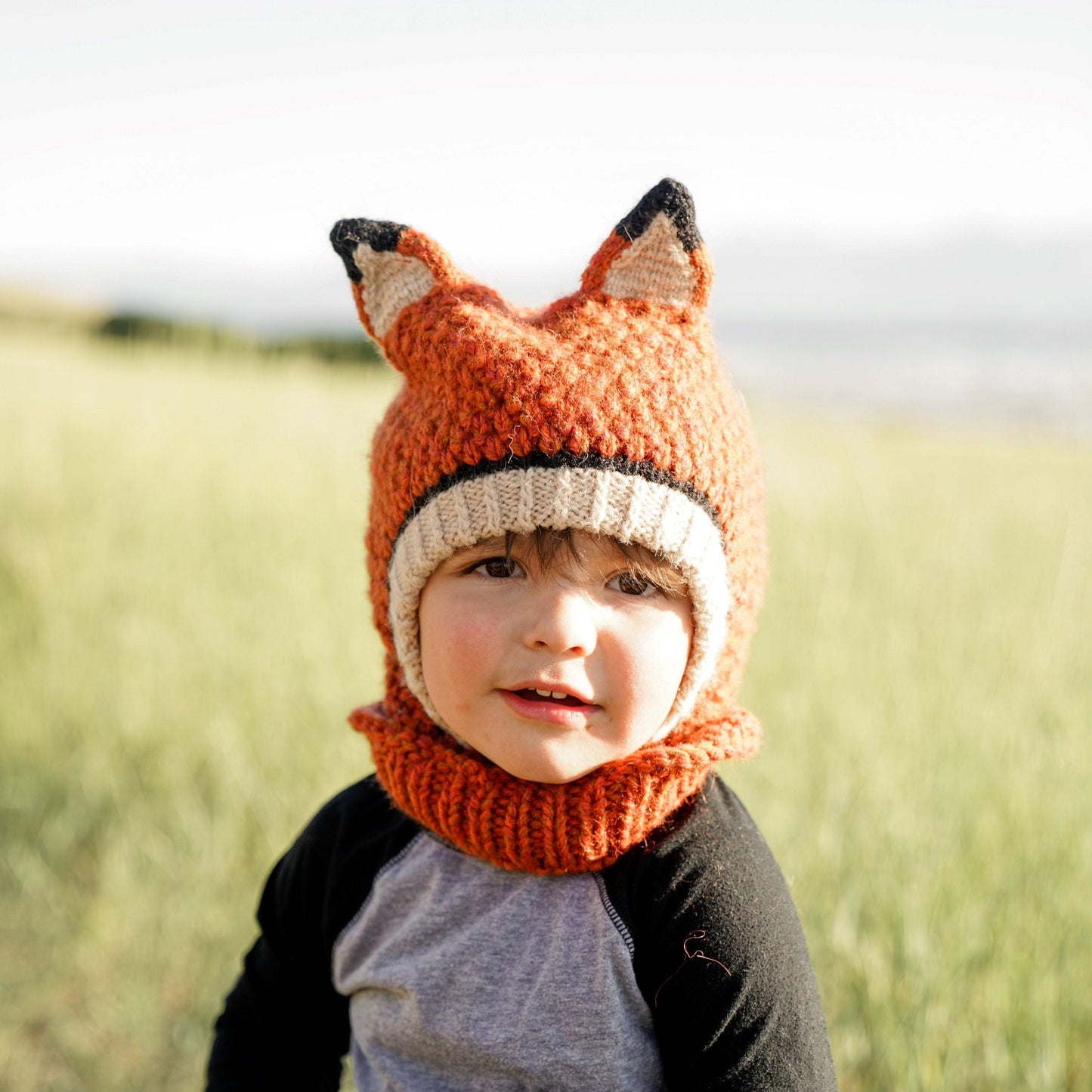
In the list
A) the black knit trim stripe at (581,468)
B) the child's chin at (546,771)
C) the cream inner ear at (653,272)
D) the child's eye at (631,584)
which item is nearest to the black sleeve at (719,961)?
the child's chin at (546,771)

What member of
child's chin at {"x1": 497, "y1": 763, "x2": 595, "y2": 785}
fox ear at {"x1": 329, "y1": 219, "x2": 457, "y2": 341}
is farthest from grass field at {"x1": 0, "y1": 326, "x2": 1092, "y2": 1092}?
fox ear at {"x1": 329, "y1": 219, "x2": 457, "y2": 341}

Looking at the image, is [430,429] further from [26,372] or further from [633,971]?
[26,372]

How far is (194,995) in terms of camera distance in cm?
271

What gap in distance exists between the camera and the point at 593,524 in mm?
1299

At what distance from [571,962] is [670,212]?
3.15 feet

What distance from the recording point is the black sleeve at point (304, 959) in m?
1.60

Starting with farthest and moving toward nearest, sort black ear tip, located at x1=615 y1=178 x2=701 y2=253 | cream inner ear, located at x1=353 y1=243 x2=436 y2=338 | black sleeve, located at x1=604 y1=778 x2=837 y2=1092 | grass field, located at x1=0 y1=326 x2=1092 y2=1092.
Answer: grass field, located at x1=0 y1=326 x2=1092 y2=1092, cream inner ear, located at x1=353 y1=243 x2=436 y2=338, black ear tip, located at x1=615 y1=178 x2=701 y2=253, black sleeve, located at x1=604 y1=778 x2=837 y2=1092

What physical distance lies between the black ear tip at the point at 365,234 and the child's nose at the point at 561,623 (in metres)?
0.57

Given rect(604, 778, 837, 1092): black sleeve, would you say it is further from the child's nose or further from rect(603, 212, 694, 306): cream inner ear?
rect(603, 212, 694, 306): cream inner ear

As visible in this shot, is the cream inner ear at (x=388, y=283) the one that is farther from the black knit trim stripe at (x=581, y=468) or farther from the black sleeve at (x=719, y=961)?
the black sleeve at (x=719, y=961)

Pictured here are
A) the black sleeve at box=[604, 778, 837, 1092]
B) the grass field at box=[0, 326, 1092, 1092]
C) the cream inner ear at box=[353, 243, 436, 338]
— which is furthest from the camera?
the grass field at box=[0, 326, 1092, 1092]

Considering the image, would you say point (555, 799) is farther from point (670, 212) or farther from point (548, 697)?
point (670, 212)

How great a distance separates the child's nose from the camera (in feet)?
4.17

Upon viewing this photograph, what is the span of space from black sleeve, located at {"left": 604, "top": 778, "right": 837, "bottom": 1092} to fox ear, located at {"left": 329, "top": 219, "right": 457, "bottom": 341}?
0.80 meters
